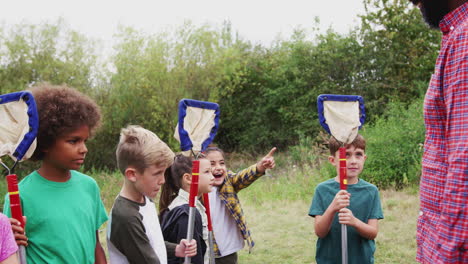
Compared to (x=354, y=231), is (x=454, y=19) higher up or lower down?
higher up

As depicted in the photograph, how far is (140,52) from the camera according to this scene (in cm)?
1661

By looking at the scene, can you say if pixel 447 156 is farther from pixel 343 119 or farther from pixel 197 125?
pixel 197 125

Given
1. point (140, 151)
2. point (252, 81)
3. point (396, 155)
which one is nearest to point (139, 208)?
point (140, 151)

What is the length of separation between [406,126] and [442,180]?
9369mm

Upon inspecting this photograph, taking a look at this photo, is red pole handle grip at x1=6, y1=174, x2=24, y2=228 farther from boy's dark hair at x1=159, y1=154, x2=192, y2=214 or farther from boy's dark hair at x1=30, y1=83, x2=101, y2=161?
boy's dark hair at x1=159, y1=154, x2=192, y2=214

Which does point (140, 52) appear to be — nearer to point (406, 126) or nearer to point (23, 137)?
point (406, 126)

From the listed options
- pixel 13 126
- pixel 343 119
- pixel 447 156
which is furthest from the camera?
pixel 343 119

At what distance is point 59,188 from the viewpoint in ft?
8.36

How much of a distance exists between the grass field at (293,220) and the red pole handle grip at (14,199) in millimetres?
4481

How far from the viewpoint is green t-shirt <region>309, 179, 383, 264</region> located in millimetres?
3381

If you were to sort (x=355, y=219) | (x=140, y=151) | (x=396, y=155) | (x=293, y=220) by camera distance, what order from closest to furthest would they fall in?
1. (x=140, y=151)
2. (x=355, y=219)
3. (x=293, y=220)
4. (x=396, y=155)

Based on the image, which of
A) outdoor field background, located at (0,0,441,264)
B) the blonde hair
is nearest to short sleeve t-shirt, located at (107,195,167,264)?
the blonde hair

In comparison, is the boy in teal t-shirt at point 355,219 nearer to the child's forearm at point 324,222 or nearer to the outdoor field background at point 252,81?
the child's forearm at point 324,222

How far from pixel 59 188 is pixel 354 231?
2.06 meters
